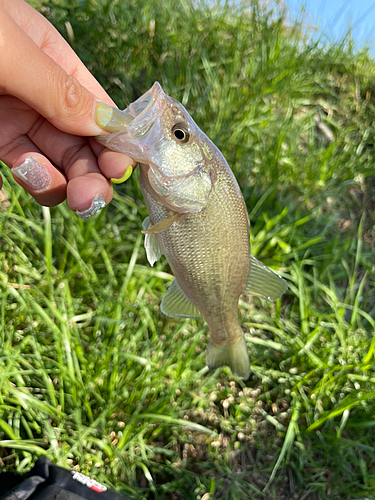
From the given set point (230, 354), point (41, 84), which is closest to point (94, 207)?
point (41, 84)

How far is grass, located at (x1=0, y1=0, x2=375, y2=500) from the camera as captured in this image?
252cm

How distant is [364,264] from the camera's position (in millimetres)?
3654

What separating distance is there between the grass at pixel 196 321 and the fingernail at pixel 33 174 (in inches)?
39.8

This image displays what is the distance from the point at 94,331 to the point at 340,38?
4255 millimetres

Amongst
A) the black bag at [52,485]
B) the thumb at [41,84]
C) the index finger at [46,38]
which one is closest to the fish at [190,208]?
the thumb at [41,84]

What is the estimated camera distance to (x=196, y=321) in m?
3.05

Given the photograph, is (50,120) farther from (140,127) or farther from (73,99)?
(140,127)

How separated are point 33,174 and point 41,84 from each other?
1.25 feet

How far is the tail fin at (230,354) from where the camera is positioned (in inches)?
89.4

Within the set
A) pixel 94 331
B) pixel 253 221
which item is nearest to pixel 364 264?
pixel 253 221

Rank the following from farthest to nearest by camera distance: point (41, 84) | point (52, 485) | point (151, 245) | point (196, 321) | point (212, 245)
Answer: point (196, 321) → point (52, 485) → point (151, 245) → point (212, 245) → point (41, 84)

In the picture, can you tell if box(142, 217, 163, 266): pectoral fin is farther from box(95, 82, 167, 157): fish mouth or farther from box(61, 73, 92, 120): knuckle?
box(61, 73, 92, 120): knuckle

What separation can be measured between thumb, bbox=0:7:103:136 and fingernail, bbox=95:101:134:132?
0.07 feet

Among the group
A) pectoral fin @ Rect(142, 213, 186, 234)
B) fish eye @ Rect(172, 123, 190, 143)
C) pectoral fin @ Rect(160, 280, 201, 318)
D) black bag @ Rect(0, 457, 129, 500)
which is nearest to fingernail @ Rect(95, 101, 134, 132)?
fish eye @ Rect(172, 123, 190, 143)
